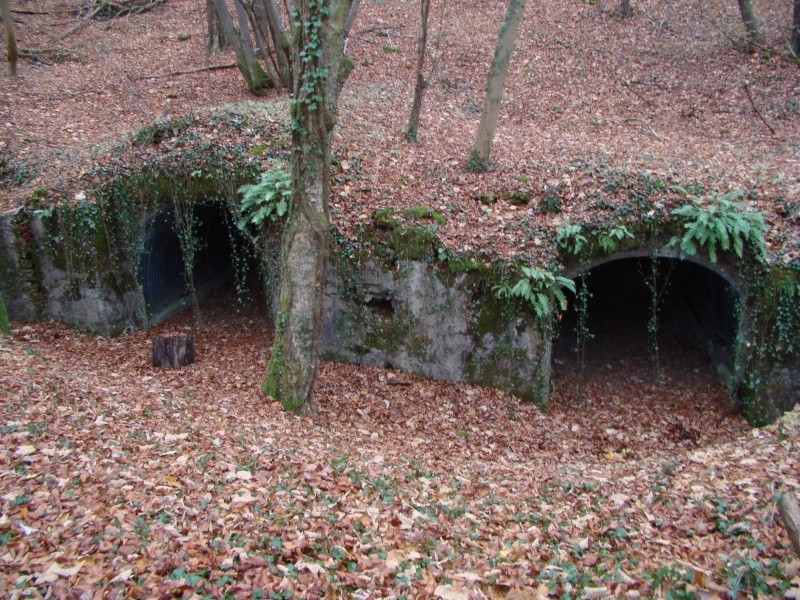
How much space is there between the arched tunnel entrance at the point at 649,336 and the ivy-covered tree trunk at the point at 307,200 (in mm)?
4665

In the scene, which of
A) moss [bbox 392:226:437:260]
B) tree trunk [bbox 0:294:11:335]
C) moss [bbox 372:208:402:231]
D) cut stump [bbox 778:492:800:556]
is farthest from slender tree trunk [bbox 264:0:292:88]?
cut stump [bbox 778:492:800:556]

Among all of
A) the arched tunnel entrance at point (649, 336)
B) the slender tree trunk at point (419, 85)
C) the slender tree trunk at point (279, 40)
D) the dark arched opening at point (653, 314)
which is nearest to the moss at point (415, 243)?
the arched tunnel entrance at point (649, 336)

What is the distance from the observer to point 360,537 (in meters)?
4.80

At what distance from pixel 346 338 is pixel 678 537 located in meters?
6.34

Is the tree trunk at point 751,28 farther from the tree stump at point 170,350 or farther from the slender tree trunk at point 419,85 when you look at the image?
the tree stump at point 170,350

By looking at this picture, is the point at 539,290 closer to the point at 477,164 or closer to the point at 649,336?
the point at 477,164

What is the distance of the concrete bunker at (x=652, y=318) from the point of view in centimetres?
1071

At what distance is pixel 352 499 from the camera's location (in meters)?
5.48

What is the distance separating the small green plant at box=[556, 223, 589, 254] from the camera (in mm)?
9578

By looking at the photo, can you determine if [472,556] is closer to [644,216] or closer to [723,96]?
[644,216]

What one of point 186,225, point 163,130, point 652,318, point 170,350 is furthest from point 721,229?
point 163,130

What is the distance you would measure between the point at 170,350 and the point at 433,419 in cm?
447

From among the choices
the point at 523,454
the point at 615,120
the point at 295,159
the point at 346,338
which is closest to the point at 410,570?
the point at 523,454

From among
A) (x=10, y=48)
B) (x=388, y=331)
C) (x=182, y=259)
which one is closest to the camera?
(x=388, y=331)
